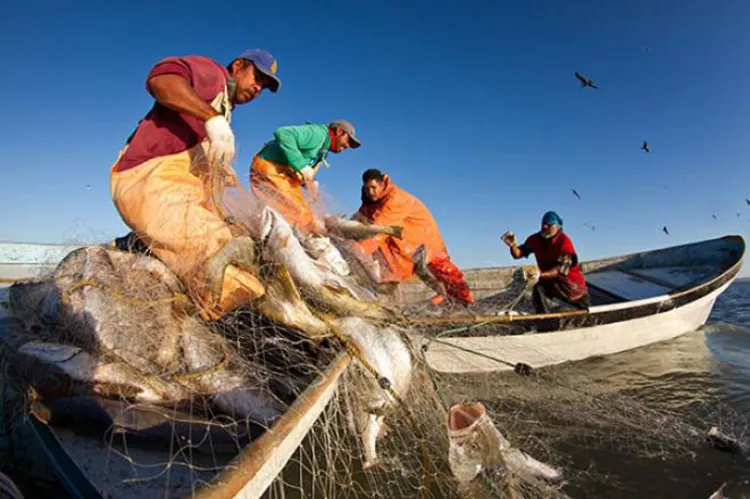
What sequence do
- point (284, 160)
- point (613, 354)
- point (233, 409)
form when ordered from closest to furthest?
point (233, 409) < point (284, 160) < point (613, 354)

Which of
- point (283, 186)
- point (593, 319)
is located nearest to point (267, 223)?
point (283, 186)

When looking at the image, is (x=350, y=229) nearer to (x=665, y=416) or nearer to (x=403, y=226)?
(x=403, y=226)

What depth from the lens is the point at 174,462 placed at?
151cm

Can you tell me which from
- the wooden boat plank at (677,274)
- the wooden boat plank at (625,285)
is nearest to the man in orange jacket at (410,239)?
the wooden boat plank at (625,285)

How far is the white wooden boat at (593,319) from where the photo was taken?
5309 millimetres

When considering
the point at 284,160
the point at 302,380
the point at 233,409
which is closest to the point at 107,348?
the point at 233,409

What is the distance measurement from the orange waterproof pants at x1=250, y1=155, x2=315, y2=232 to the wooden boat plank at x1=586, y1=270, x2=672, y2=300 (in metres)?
8.35

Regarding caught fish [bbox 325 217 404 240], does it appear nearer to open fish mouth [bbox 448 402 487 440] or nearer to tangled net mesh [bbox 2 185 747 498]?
tangled net mesh [bbox 2 185 747 498]

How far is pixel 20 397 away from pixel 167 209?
127cm

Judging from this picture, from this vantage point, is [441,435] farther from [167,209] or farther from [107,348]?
[167,209]

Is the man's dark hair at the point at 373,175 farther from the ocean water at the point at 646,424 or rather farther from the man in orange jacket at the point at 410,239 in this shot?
the ocean water at the point at 646,424

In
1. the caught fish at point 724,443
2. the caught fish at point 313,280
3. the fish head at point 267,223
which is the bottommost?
the caught fish at point 724,443

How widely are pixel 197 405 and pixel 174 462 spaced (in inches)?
19.5

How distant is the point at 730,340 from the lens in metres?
8.78
